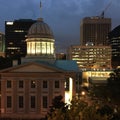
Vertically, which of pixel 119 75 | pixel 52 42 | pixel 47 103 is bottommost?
pixel 47 103

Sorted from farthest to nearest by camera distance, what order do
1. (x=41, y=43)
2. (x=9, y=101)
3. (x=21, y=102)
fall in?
(x=41, y=43) → (x=9, y=101) → (x=21, y=102)

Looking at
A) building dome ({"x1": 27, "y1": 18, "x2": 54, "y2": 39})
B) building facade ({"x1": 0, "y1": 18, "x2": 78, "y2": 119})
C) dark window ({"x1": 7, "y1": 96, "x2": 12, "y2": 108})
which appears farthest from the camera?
building dome ({"x1": 27, "y1": 18, "x2": 54, "y2": 39})

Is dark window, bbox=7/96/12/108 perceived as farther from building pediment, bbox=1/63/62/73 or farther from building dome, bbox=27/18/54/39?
building dome, bbox=27/18/54/39

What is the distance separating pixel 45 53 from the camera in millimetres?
93750

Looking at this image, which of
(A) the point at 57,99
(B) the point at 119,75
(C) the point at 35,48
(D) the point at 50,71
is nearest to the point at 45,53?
(C) the point at 35,48

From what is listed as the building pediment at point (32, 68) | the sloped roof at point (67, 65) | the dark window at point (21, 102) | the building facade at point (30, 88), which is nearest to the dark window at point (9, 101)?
the building facade at point (30, 88)

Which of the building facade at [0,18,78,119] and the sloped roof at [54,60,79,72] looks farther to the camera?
the sloped roof at [54,60,79,72]

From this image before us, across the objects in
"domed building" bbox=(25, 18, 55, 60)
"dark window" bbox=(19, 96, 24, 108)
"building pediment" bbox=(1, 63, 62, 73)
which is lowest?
"dark window" bbox=(19, 96, 24, 108)

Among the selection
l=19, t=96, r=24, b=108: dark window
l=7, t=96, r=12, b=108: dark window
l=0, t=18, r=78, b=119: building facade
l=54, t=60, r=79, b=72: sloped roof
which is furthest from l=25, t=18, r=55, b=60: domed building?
l=7, t=96, r=12, b=108: dark window

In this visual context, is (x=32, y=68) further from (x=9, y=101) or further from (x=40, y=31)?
(x=40, y=31)

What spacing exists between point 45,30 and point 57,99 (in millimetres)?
34404

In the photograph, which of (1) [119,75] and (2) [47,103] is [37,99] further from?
(1) [119,75]

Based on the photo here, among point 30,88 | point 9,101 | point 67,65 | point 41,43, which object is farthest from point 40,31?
point 9,101

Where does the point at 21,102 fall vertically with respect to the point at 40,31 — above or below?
below
